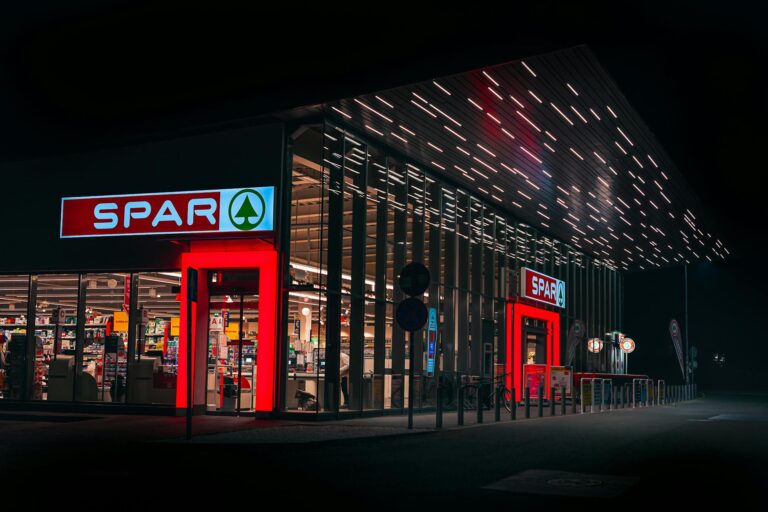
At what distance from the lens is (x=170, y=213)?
66.9 ft

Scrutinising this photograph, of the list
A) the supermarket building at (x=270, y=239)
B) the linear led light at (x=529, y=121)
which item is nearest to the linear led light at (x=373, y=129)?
the supermarket building at (x=270, y=239)

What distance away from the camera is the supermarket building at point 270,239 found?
1955 centimetres

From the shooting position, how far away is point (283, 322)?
64.2 feet

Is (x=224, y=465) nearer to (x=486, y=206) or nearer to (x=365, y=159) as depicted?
(x=365, y=159)

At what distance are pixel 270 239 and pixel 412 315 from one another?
4.61 meters

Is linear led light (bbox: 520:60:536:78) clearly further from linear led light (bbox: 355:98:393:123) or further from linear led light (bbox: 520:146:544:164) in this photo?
linear led light (bbox: 520:146:544:164)

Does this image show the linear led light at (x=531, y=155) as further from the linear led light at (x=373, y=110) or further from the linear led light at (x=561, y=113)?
the linear led light at (x=373, y=110)

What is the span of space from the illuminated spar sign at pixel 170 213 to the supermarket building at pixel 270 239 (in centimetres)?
4

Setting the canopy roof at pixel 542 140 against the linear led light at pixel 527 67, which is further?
the canopy roof at pixel 542 140

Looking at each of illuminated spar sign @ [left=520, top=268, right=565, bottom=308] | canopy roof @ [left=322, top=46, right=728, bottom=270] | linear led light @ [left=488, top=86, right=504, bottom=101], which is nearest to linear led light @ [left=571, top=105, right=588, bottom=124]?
canopy roof @ [left=322, top=46, right=728, bottom=270]

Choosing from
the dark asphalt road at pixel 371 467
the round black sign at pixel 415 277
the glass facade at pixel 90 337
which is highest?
the round black sign at pixel 415 277

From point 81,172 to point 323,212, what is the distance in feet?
21.3

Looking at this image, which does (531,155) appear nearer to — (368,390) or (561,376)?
(561,376)

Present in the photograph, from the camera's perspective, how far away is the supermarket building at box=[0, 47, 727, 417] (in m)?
19.5
